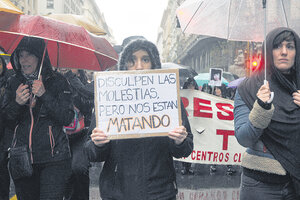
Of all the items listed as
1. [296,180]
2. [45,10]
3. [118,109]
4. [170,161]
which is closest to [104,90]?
[118,109]

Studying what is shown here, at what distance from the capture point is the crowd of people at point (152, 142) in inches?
86.9

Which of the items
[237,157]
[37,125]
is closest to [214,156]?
[237,157]

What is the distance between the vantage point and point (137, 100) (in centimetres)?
232

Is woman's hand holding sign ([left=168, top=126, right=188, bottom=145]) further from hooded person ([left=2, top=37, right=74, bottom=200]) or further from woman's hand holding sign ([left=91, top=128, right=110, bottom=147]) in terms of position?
hooded person ([left=2, top=37, right=74, bottom=200])

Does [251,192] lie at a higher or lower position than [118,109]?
lower

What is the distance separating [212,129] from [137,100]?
352 centimetres

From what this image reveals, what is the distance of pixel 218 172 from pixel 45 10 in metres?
50.2

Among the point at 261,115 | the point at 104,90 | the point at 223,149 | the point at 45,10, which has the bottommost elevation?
the point at 223,149

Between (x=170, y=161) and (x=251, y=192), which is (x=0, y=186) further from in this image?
(x=251, y=192)

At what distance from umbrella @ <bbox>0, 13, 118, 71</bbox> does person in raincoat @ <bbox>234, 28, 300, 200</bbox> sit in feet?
5.33

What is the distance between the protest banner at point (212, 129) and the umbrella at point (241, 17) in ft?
5.84

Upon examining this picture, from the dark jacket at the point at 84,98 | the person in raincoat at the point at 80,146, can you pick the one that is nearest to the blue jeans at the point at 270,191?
the person in raincoat at the point at 80,146

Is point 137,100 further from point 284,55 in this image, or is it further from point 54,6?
point 54,6

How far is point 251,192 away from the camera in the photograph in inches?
93.0
